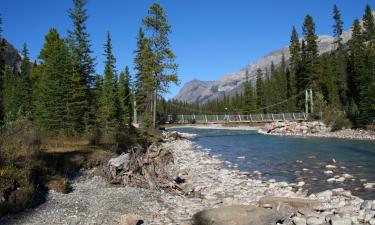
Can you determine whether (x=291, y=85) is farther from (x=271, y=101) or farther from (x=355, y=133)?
(x=355, y=133)

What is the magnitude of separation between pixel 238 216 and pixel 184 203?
2819mm

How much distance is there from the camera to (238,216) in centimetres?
842

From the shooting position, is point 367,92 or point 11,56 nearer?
point 367,92

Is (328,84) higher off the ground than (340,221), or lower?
higher

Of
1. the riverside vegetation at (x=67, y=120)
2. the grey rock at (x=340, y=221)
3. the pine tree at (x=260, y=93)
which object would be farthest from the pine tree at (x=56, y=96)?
the pine tree at (x=260, y=93)

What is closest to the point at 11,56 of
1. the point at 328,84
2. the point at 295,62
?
the point at 295,62

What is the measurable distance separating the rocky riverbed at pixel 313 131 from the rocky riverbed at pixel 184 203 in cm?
2658

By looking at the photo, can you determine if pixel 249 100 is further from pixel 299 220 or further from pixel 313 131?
pixel 299 220

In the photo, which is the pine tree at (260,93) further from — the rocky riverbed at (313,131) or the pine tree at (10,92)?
the pine tree at (10,92)

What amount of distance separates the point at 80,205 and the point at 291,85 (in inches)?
2805

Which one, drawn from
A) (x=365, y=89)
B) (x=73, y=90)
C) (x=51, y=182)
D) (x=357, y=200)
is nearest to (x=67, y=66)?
(x=73, y=90)

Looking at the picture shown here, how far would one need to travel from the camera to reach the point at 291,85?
75.9 m

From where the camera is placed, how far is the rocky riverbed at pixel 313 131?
38328mm

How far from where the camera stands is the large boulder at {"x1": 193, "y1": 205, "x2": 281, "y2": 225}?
8242mm
